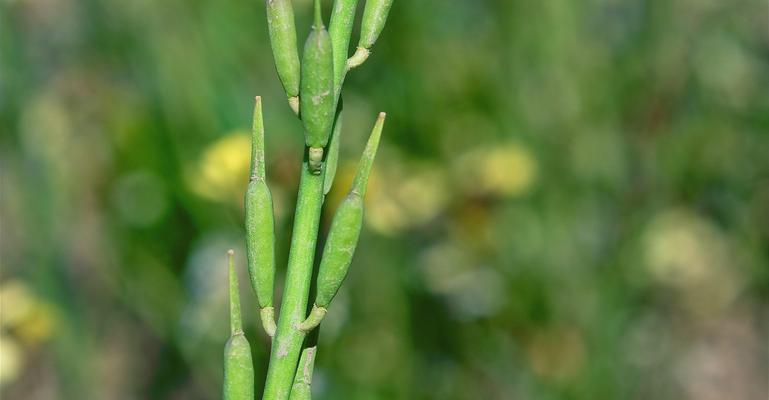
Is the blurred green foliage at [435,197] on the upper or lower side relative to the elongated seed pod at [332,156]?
lower

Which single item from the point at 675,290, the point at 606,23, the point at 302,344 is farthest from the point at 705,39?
the point at 302,344

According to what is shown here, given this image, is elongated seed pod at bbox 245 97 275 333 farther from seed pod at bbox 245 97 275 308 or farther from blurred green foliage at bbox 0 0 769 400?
blurred green foliage at bbox 0 0 769 400

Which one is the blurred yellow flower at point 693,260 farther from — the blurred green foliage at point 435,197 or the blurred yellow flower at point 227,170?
the blurred yellow flower at point 227,170

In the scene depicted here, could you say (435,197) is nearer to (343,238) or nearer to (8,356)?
(8,356)

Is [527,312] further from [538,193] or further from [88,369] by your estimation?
[88,369]

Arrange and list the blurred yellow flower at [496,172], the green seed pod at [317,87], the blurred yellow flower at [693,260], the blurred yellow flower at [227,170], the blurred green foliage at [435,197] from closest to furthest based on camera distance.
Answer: the green seed pod at [317,87] → the blurred yellow flower at [227,170] → the blurred green foliage at [435,197] → the blurred yellow flower at [496,172] → the blurred yellow flower at [693,260]

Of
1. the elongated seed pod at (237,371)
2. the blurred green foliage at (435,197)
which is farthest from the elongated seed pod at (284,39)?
the blurred green foliage at (435,197)
